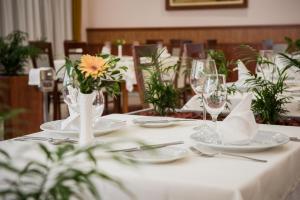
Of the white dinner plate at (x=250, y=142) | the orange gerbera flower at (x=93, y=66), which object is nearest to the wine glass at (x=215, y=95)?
the white dinner plate at (x=250, y=142)

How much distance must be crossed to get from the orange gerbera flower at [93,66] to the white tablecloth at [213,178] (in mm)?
255

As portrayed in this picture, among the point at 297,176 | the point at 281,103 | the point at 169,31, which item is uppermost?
the point at 169,31

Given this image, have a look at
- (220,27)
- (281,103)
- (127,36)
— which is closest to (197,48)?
(281,103)

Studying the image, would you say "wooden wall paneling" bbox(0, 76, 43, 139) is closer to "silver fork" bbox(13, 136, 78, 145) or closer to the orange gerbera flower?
"silver fork" bbox(13, 136, 78, 145)

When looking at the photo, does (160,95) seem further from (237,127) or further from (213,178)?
(213,178)

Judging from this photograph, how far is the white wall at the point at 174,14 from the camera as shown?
887 cm

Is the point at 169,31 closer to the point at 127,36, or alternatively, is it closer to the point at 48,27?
the point at 127,36

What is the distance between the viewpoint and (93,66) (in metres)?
1.50

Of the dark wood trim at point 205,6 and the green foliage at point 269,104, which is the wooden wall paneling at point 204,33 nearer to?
the dark wood trim at point 205,6

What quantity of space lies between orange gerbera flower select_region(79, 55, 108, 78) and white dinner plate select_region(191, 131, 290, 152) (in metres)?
0.34

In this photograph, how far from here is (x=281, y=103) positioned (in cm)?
222

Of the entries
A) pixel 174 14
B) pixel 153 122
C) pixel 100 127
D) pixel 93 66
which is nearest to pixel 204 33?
pixel 174 14

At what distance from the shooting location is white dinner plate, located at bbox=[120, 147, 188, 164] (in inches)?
53.4

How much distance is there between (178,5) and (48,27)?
7.50 ft
